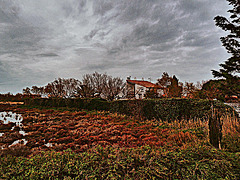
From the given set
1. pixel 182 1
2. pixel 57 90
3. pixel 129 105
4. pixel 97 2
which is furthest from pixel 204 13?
pixel 57 90

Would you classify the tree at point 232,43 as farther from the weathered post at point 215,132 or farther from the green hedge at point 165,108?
the weathered post at point 215,132

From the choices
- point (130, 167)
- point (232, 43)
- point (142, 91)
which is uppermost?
point (232, 43)

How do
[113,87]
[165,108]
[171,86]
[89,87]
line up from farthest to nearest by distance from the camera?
[89,87] → [113,87] → [171,86] → [165,108]

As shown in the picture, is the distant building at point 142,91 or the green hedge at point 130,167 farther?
the distant building at point 142,91

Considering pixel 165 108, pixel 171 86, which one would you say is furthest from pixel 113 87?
pixel 165 108

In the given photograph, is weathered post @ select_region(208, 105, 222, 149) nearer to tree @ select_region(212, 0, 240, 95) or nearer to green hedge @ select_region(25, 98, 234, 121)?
green hedge @ select_region(25, 98, 234, 121)

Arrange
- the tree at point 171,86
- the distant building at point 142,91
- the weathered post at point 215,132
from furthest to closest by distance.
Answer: the distant building at point 142,91, the tree at point 171,86, the weathered post at point 215,132

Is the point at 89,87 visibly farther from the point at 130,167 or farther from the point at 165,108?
the point at 130,167

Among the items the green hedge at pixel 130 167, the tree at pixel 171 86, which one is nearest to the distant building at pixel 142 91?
A: the tree at pixel 171 86

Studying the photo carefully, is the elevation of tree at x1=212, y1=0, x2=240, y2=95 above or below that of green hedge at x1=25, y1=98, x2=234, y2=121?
above

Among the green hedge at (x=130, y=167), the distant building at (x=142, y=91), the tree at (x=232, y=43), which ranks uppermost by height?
the tree at (x=232, y=43)

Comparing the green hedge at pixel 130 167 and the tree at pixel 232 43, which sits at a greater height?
the tree at pixel 232 43

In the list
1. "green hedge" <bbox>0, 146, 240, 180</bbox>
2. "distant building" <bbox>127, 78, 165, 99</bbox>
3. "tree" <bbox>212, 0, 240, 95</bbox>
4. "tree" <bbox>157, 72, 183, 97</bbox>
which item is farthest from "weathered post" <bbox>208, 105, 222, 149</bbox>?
"tree" <bbox>212, 0, 240, 95</bbox>

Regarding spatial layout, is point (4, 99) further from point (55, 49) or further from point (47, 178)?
point (47, 178)
